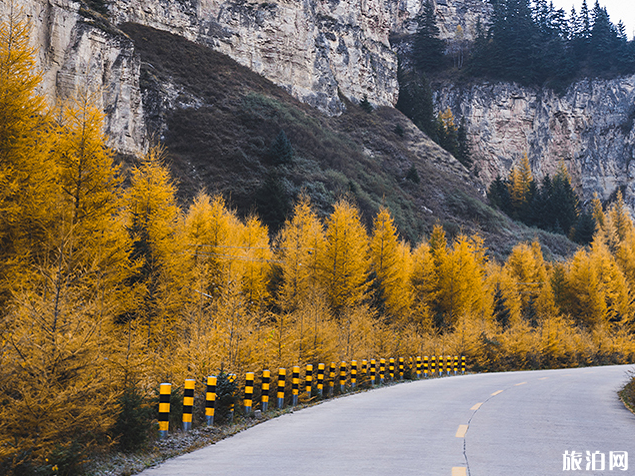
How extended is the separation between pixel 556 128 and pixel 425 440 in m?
118

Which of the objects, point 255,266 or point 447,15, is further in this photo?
point 447,15

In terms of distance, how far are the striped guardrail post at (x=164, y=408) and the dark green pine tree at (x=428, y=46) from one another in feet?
430

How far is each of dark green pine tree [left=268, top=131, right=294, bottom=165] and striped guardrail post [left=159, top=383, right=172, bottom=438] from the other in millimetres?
53764

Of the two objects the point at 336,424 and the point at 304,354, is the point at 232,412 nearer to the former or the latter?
the point at 336,424

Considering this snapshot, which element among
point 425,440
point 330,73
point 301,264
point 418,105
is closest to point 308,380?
point 425,440

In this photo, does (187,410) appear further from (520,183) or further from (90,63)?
(520,183)

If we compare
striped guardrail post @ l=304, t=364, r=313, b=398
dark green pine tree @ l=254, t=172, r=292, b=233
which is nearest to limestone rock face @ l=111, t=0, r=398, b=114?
dark green pine tree @ l=254, t=172, r=292, b=233

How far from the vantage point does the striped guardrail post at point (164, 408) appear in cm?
791

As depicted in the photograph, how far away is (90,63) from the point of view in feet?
156

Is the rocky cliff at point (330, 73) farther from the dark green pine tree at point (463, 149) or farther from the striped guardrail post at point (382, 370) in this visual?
the striped guardrail post at point (382, 370)

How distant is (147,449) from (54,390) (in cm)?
192

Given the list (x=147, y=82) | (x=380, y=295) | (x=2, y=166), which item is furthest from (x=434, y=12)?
(x=2, y=166)

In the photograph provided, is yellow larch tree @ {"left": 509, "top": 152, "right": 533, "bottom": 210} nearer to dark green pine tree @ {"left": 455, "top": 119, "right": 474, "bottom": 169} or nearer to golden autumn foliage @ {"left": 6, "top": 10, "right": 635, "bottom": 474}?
dark green pine tree @ {"left": 455, "top": 119, "right": 474, "bottom": 169}

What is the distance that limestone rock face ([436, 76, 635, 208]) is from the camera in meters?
109
